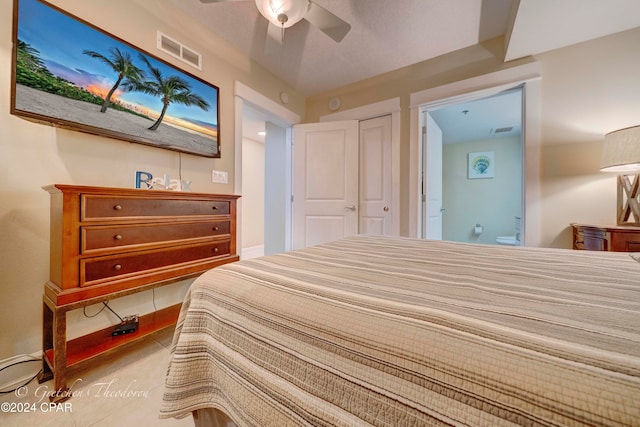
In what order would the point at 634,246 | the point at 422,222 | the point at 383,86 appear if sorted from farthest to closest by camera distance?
the point at 383,86 < the point at 422,222 < the point at 634,246

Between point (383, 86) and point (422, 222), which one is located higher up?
point (383, 86)

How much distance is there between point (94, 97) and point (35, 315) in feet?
4.34

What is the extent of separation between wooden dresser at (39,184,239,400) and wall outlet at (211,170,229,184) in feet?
1.78

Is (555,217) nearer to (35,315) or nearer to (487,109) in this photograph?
(487,109)

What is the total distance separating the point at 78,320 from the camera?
4.76 feet

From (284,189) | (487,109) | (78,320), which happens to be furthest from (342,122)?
(78,320)

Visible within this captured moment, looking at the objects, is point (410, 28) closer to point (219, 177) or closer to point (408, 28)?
point (408, 28)

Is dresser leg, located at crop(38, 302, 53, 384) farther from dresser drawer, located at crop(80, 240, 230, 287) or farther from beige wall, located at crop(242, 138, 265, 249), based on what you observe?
beige wall, located at crop(242, 138, 265, 249)

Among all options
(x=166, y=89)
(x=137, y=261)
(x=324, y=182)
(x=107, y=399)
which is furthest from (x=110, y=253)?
(x=324, y=182)

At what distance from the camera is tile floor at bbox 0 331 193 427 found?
1012 mm

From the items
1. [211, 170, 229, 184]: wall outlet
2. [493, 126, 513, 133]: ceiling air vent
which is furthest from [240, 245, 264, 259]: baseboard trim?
[493, 126, 513, 133]: ceiling air vent

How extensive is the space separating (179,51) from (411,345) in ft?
8.43

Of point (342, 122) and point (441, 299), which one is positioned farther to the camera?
point (342, 122)

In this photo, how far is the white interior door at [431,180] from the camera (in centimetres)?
260
